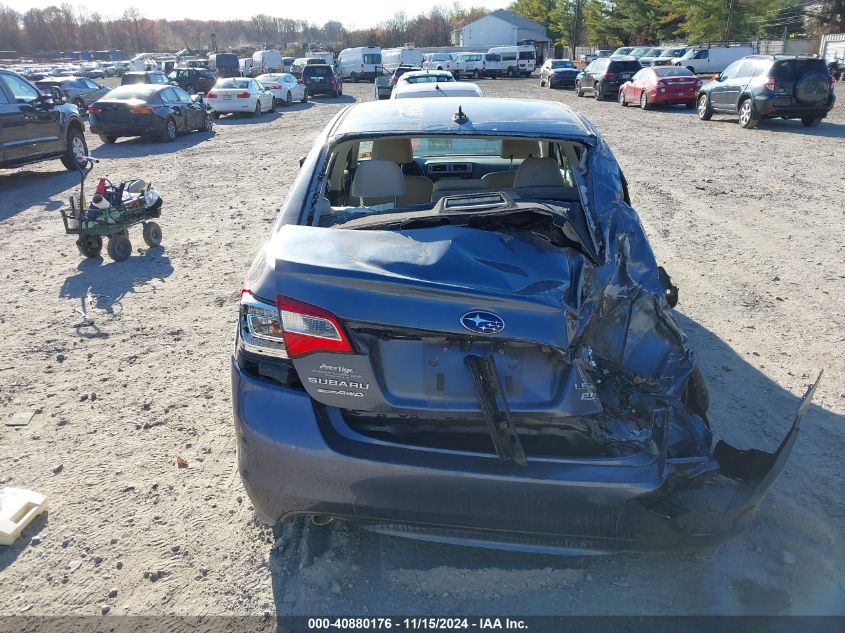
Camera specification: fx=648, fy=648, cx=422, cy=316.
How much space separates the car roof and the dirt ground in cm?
180

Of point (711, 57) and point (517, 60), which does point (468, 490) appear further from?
point (517, 60)

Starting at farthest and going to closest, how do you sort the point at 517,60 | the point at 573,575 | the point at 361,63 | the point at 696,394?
1. the point at 517,60
2. the point at 361,63
3. the point at 696,394
4. the point at 573,575

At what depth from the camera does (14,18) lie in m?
104

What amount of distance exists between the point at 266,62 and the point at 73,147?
38560mm

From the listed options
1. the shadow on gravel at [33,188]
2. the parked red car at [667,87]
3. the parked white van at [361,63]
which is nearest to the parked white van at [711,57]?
the parked red car at [667,87]

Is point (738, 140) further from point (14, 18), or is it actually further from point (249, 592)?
point (14, 18)

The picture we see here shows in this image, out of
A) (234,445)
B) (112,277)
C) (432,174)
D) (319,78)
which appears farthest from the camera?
(319,78)

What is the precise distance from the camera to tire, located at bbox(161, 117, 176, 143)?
1609cm

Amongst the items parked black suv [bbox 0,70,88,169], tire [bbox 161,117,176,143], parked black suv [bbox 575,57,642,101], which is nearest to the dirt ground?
parked black suv [bbox 0,70,88,169]

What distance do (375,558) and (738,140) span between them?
14.3 m

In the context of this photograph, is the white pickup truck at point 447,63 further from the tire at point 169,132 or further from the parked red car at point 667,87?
the tire at point 169,132

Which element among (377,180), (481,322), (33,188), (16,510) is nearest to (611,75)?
(33,188)

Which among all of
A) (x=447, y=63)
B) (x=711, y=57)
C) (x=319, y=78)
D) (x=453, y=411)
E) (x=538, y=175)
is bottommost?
(x=453, y=411)

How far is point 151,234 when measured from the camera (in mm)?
7059
